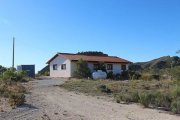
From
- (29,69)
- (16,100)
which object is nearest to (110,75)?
(29,69)

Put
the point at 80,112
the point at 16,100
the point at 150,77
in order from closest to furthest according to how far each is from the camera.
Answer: the point at 80,112 < the point at 16,100 < the point at 150,77

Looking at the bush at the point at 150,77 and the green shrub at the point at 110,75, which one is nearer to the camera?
the bush at the point at 150,77

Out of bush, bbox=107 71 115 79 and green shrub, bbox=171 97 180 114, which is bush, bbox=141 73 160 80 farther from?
green shrub, bbox=171 97 180 114

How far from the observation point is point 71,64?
49.1 metres

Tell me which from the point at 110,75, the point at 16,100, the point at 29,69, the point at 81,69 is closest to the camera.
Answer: the point at 16,100

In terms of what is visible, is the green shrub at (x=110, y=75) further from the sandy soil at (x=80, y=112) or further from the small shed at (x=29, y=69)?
the sandy soil at (x=80, y=112)

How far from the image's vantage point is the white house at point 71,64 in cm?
4936

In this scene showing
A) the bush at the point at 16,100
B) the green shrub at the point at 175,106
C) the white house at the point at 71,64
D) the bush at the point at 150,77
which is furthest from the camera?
the white house at the point at 71,64

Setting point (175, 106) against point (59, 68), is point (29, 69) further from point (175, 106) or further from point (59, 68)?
point (175, 106)

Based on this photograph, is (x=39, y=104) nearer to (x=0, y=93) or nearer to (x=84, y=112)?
(x=84, y=112)

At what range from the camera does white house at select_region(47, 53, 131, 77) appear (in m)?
49.4

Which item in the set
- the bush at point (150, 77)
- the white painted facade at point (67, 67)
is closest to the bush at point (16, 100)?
the bush at point (150, 77)

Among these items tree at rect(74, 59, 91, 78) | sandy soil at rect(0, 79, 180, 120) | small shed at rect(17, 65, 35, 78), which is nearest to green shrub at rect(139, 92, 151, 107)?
sandy soil at rect(0, 79, 180, 120)

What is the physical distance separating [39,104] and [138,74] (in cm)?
3068
